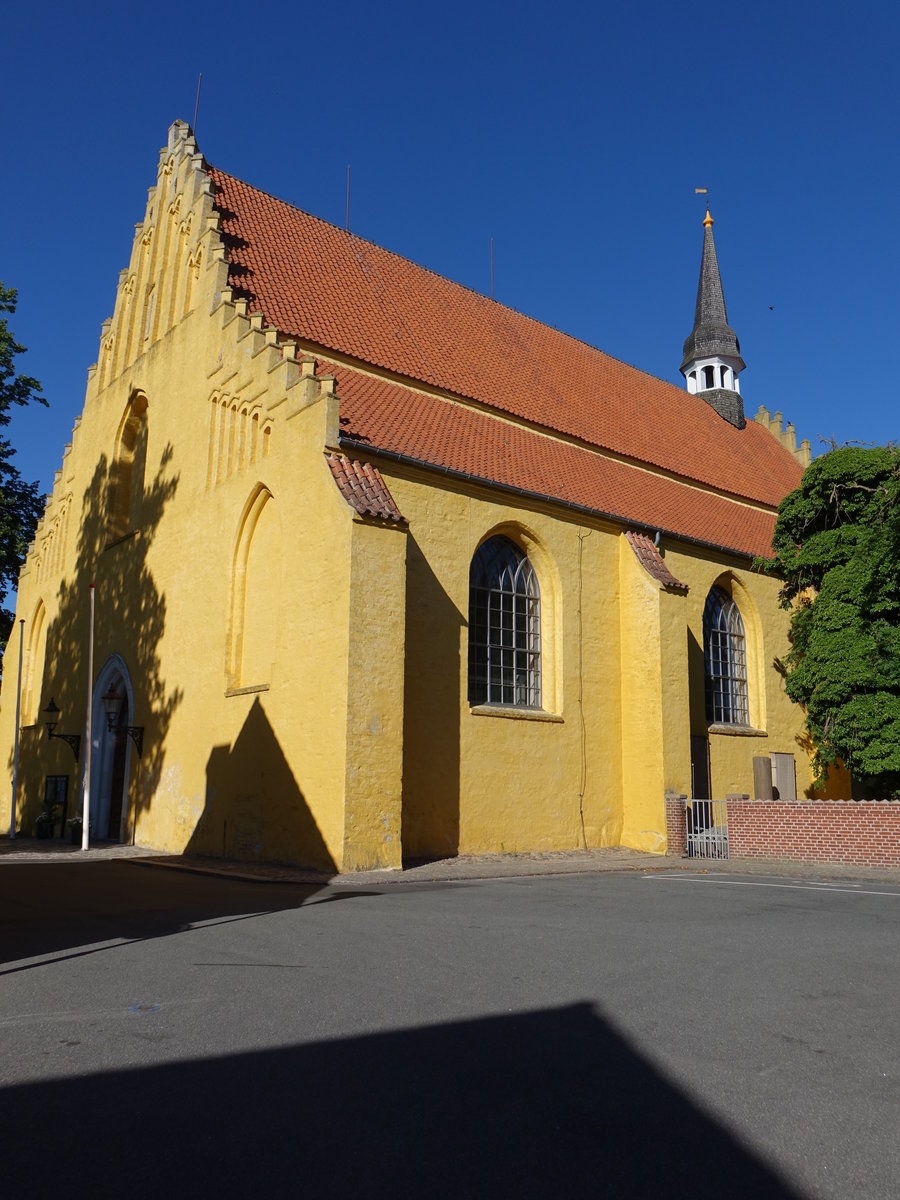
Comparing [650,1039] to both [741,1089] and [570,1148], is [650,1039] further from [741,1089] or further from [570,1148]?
[570,1148]

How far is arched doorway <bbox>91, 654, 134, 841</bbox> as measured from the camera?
2103cm

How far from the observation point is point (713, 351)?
33.6m

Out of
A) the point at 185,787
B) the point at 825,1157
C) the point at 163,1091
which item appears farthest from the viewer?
the point at 185,787

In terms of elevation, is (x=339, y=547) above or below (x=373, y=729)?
above

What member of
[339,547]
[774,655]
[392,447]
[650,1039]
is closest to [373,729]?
[339,547]

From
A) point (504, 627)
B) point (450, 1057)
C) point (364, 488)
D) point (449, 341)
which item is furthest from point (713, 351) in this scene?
point (450, 1057)

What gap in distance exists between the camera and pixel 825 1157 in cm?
353

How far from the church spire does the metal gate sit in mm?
17082

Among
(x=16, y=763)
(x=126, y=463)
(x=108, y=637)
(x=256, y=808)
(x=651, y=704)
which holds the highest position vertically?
(x=126, y=463)

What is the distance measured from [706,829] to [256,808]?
28.0 ft

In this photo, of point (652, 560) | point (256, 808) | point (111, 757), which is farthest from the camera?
point (111, 757)

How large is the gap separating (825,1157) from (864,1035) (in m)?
1.87

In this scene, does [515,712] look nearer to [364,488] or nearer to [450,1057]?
[364,488]

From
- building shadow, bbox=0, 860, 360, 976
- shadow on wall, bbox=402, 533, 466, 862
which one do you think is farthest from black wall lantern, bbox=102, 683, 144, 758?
shadow on wall, bbox=402, 533, 466, 862
